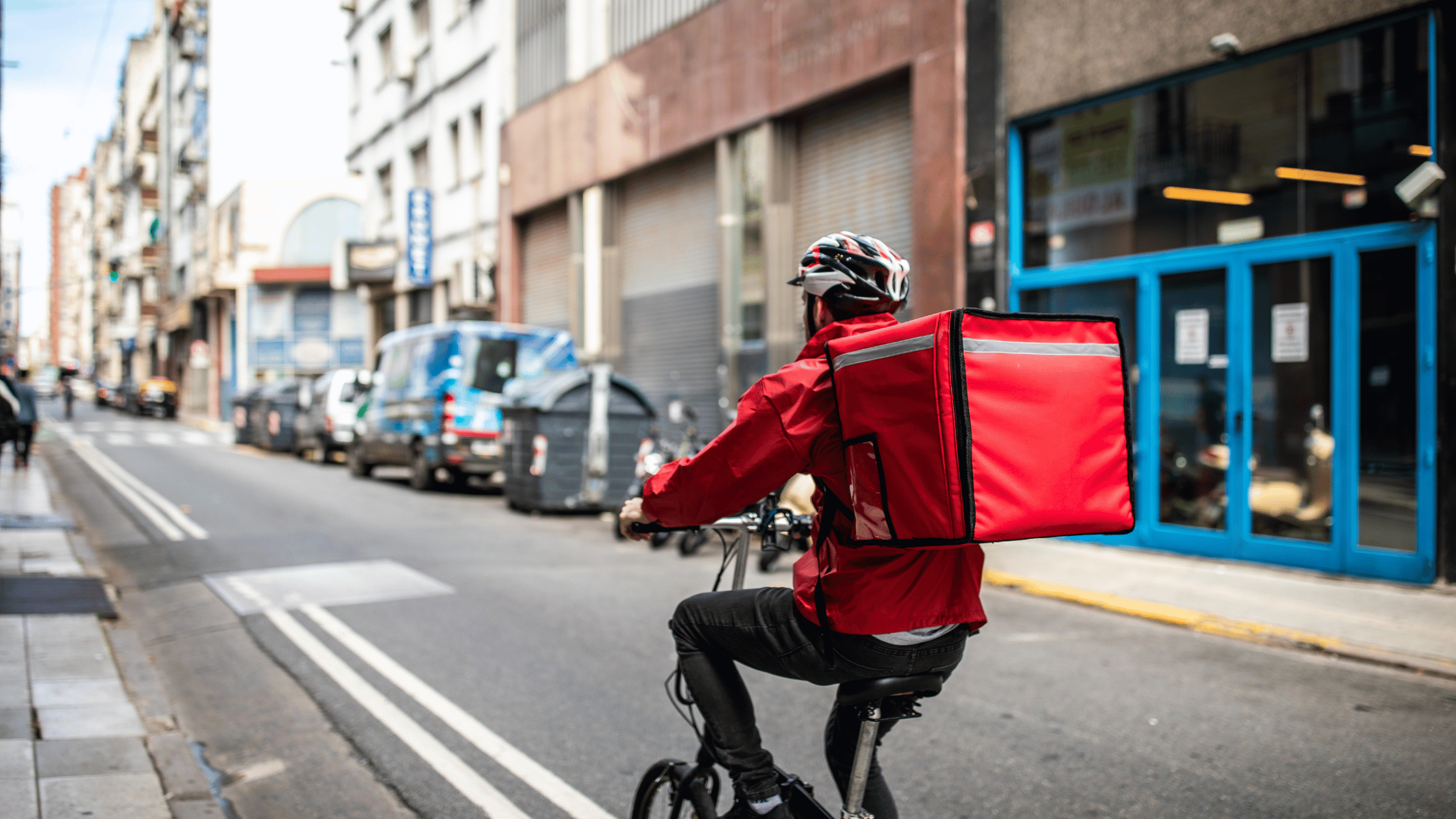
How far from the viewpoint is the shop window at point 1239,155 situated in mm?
8625

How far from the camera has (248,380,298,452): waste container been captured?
2514cm

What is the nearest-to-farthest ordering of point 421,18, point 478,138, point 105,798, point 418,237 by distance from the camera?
point 105,798, point 478,138, point 418,237, point 421,18

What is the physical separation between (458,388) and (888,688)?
1389 centimetres

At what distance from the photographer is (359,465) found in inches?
742

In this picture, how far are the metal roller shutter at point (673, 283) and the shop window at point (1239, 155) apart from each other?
649 centimetres

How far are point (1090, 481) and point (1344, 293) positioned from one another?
7.71 m

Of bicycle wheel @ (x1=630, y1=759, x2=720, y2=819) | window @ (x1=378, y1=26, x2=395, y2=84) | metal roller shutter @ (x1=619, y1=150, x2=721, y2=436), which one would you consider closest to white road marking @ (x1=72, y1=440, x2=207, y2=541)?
metal roller shutter @ (x1=619, y1=150, x2=721, y2=436)

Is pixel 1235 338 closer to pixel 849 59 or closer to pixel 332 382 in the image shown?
pixel 849 59

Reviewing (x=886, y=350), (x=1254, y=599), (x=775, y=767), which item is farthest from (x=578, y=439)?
(x=886, y=350)

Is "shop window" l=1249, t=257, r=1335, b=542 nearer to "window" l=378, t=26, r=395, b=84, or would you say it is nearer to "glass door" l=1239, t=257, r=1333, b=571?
"glass door" l=1239, t=257, r=1333, b=571

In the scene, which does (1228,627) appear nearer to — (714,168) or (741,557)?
(741,557)

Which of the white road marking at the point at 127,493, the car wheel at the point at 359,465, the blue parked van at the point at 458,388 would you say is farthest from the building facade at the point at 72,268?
the blue parked van at the point at 458,388

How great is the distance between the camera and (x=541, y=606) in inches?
302

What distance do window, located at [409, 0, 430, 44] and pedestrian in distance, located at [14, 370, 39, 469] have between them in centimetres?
1360
